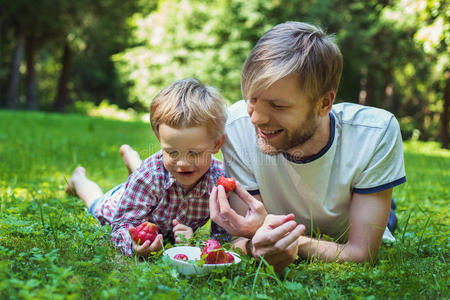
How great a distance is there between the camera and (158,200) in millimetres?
2967

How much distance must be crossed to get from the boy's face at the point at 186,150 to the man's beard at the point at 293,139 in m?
0.34

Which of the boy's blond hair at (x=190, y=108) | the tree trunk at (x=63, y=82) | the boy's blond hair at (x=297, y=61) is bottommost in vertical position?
the tree trunk at (x=63, y=82)

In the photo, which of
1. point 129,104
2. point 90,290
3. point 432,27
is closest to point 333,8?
point 432,27

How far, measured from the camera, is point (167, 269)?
2.22 meters

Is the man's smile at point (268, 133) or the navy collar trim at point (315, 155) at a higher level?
the man's smile at point (268, 133)

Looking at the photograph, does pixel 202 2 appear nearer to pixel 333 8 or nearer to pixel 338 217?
pixel 333 8

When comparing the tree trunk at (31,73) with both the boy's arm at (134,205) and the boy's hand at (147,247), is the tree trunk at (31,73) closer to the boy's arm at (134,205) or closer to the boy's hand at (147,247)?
the boy's arm at (134,205)

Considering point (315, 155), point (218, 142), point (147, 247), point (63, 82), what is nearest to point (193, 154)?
point (218, 142)

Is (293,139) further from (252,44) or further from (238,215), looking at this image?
(252,44)

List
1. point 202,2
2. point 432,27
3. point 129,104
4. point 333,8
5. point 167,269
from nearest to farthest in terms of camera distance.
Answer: point 167,269, point 432,27, point 333,8, point 202,2, point 129,104

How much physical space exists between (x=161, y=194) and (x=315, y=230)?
3.40 ft

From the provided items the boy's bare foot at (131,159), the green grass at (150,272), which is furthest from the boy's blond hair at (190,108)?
the boy's bare foot at (131,159)

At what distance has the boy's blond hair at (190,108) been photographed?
2.68 meters

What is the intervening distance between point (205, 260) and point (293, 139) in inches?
33.0
